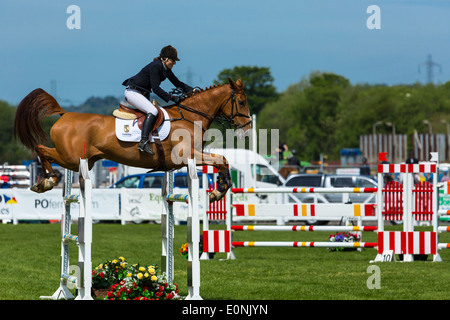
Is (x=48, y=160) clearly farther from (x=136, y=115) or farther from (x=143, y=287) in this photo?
(x=143, y=287)

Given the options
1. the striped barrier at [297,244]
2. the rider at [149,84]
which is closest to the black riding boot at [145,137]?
the rider at [149,84]

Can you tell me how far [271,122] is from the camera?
319 ft

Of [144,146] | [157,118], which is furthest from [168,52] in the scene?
[144,146]

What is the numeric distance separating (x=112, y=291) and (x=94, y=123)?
1972 mm

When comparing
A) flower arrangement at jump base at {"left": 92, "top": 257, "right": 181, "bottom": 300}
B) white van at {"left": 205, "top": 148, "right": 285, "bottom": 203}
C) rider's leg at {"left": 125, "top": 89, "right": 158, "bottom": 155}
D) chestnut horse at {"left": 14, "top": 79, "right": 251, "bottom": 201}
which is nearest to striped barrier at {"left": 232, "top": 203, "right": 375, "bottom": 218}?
chestnut horse at {"left": 14, "top": 79, "right": 251, "bottom": 201}

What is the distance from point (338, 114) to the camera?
3378 inches

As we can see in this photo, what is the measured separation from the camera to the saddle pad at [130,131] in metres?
8.46

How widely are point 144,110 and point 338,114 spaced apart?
7860cm

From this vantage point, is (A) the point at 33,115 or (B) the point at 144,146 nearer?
(B) the point at 144,146

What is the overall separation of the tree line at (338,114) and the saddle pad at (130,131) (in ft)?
195

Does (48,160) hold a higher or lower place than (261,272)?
higher

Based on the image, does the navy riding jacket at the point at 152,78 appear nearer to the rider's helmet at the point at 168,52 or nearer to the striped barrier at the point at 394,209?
the rider's helmet at the point at 168,52

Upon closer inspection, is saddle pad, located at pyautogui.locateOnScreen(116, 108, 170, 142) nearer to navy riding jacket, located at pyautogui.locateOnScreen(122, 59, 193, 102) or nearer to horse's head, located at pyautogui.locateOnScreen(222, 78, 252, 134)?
navy riding jacket, located at pyautogui.locateOnScreen(122, 59, 193, 102)
